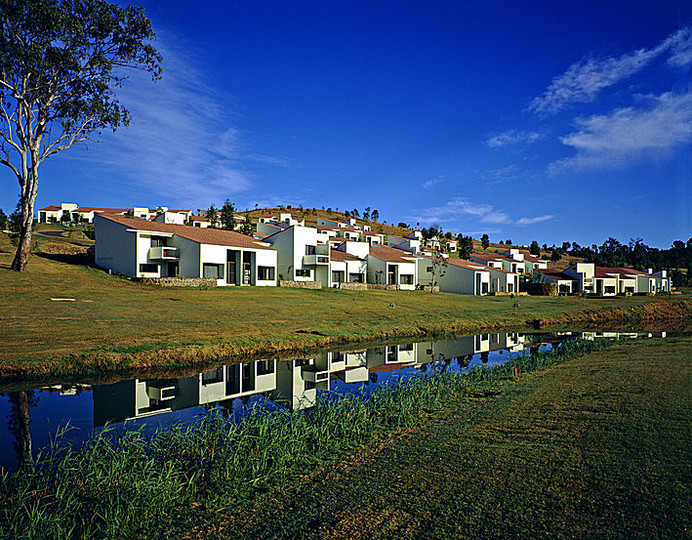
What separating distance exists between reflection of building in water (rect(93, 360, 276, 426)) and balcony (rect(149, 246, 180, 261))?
28675 mm

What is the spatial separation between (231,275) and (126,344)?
98.0 feet

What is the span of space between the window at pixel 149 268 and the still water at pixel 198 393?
2887 centimetres

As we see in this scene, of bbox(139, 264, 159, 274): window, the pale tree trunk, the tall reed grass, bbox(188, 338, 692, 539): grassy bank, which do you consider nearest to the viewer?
bbox(188, 338, 692, 539): grassy bank

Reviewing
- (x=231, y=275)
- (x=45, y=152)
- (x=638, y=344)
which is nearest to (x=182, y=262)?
(x=231, y=275)

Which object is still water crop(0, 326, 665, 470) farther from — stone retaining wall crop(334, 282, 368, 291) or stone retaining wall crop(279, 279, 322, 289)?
stone retaining wall crop(334, 282, 368, 291)

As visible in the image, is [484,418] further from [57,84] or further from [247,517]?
[57,84]

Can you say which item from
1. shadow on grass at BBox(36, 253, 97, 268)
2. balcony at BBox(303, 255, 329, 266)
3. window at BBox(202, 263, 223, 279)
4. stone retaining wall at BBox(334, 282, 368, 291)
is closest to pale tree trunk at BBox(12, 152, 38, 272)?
shadow on grass at BBox(36, 253, 97, 268)

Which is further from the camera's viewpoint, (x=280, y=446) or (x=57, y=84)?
(x=57, y=84)

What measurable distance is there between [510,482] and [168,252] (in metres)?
43.4

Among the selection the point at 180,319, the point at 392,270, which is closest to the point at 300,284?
the point at 392,270

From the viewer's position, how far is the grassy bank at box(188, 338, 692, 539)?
18.3 ft

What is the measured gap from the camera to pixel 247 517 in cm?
623

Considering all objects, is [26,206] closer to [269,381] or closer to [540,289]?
[269,381]

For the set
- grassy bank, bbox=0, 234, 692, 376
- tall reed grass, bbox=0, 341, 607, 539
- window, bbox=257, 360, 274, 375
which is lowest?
window, bbox=257, 360, 274, 375
